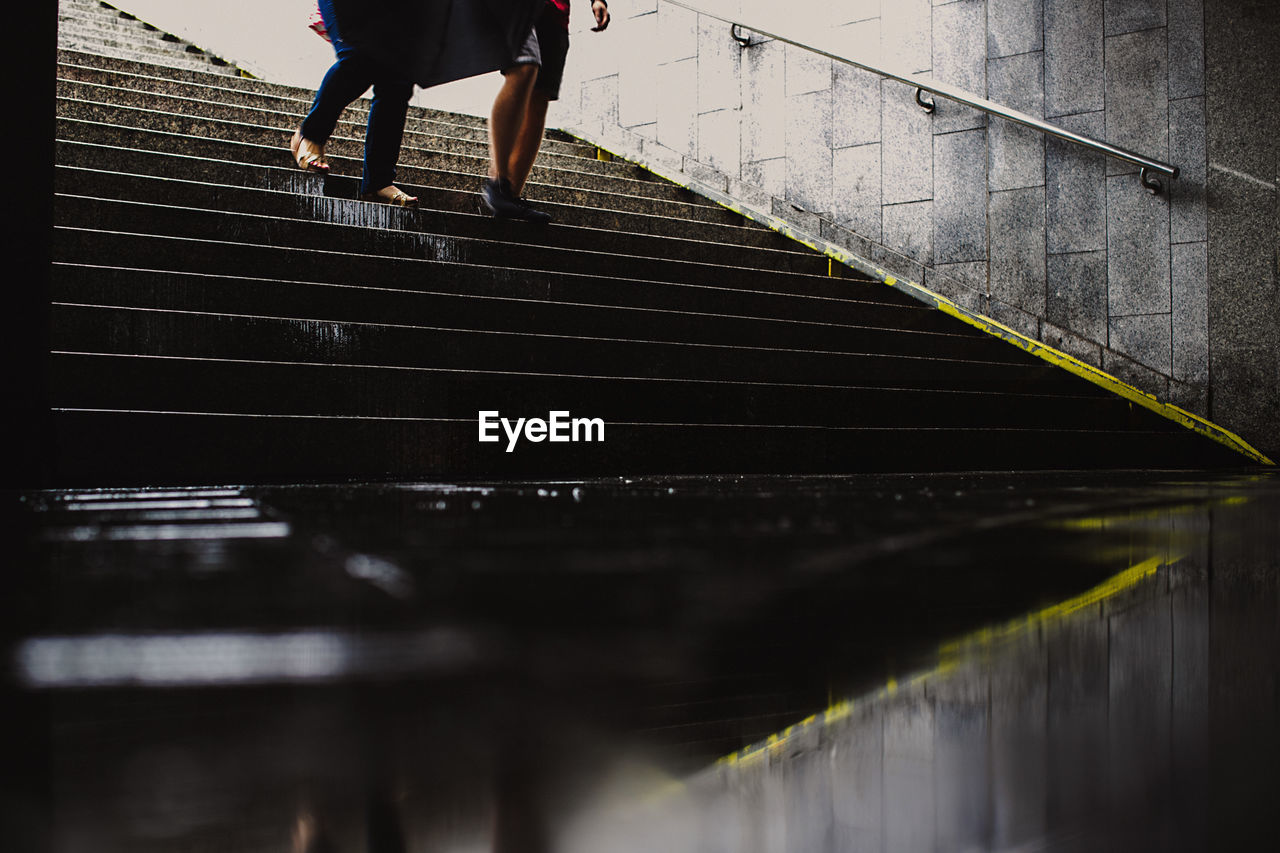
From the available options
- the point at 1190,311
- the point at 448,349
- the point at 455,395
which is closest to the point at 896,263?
the point at 1190,311

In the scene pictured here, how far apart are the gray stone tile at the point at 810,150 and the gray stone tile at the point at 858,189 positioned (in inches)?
3.1

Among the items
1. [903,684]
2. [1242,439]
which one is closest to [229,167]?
[903,684]

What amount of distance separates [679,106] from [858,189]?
1.91 metres

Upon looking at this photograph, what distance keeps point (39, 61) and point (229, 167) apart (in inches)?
96.5

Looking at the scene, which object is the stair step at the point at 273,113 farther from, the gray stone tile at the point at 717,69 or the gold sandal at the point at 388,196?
the gold sandal at the point at 388,196

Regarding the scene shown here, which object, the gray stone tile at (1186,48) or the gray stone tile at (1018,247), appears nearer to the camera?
the gray stone tile at (1186,48)

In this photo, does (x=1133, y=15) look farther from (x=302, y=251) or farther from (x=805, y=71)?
(x=302, y=251)

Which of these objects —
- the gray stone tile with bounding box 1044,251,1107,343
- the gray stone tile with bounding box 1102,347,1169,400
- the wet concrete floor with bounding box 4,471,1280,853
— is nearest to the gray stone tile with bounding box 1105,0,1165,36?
the gray stone tile with bounding box 1044,251,1107,343

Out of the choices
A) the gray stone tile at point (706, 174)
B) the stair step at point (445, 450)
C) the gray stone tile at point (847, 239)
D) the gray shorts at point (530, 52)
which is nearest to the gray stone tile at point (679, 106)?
the gray stone tile at point (706, 174)

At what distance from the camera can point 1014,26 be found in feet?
22.0

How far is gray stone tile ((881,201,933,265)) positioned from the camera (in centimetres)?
713

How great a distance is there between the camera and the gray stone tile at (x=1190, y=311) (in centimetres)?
594

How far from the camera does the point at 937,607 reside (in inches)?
37.6

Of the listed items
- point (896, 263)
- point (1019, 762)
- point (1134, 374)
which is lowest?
point (1019, 762)
